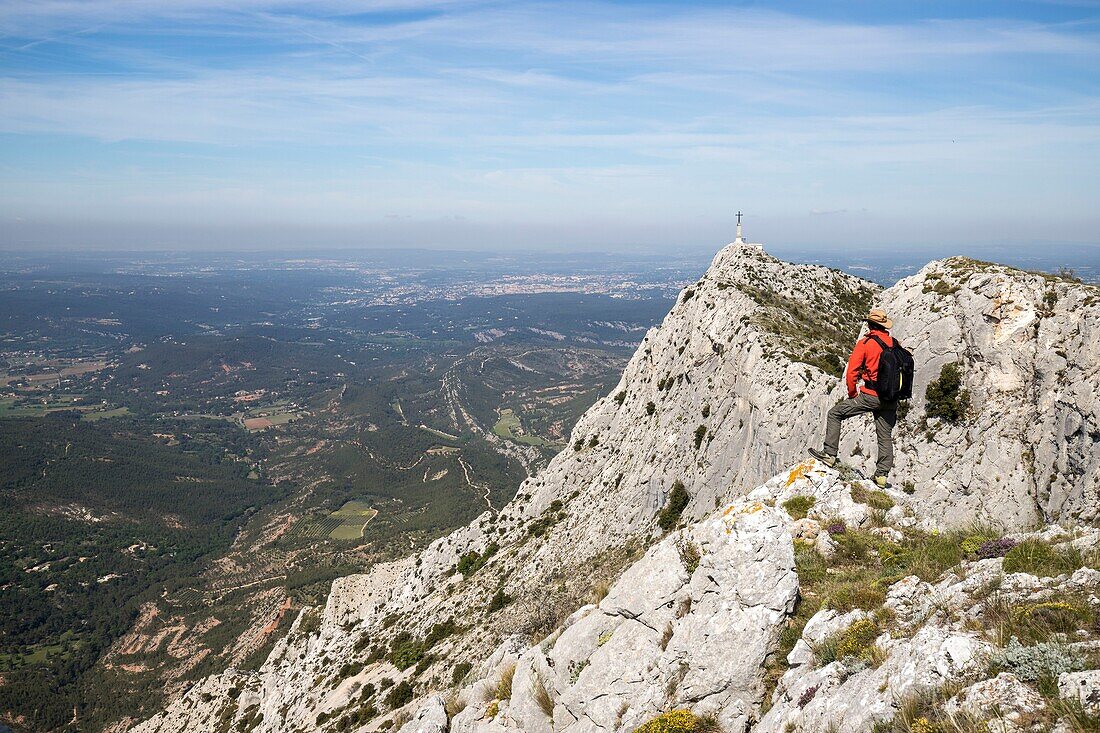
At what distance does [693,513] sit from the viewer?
119ft

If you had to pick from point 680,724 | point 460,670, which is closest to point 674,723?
point 680,724

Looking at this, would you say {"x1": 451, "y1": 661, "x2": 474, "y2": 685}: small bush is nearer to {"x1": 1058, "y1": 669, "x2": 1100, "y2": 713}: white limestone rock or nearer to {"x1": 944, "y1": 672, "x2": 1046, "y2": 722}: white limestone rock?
{"x1": 944, "y1": 672, "x2": 1046, "y2": 722}: white limestone rock

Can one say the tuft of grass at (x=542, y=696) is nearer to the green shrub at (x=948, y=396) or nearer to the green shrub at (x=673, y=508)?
the green shrub at (x=948, y=396)

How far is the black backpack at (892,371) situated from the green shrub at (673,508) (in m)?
24.6

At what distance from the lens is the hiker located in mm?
14055

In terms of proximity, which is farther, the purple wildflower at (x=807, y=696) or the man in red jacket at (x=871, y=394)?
the man in red jacket at (x=871, y=394)

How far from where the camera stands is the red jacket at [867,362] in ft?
46.6

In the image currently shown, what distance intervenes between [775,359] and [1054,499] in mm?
16431

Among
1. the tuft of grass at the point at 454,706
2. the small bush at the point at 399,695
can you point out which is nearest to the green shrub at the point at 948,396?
the tuft of grass at the point at 454,706

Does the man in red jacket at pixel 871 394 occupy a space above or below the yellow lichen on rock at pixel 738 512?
above

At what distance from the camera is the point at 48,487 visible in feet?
625

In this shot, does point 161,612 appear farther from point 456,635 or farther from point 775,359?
point 775,359

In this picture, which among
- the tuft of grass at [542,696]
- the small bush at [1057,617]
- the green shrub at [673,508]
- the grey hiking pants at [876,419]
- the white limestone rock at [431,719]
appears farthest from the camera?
the green shrub at [673,508]

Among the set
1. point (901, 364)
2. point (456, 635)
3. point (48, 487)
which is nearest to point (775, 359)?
point (901, 364)
